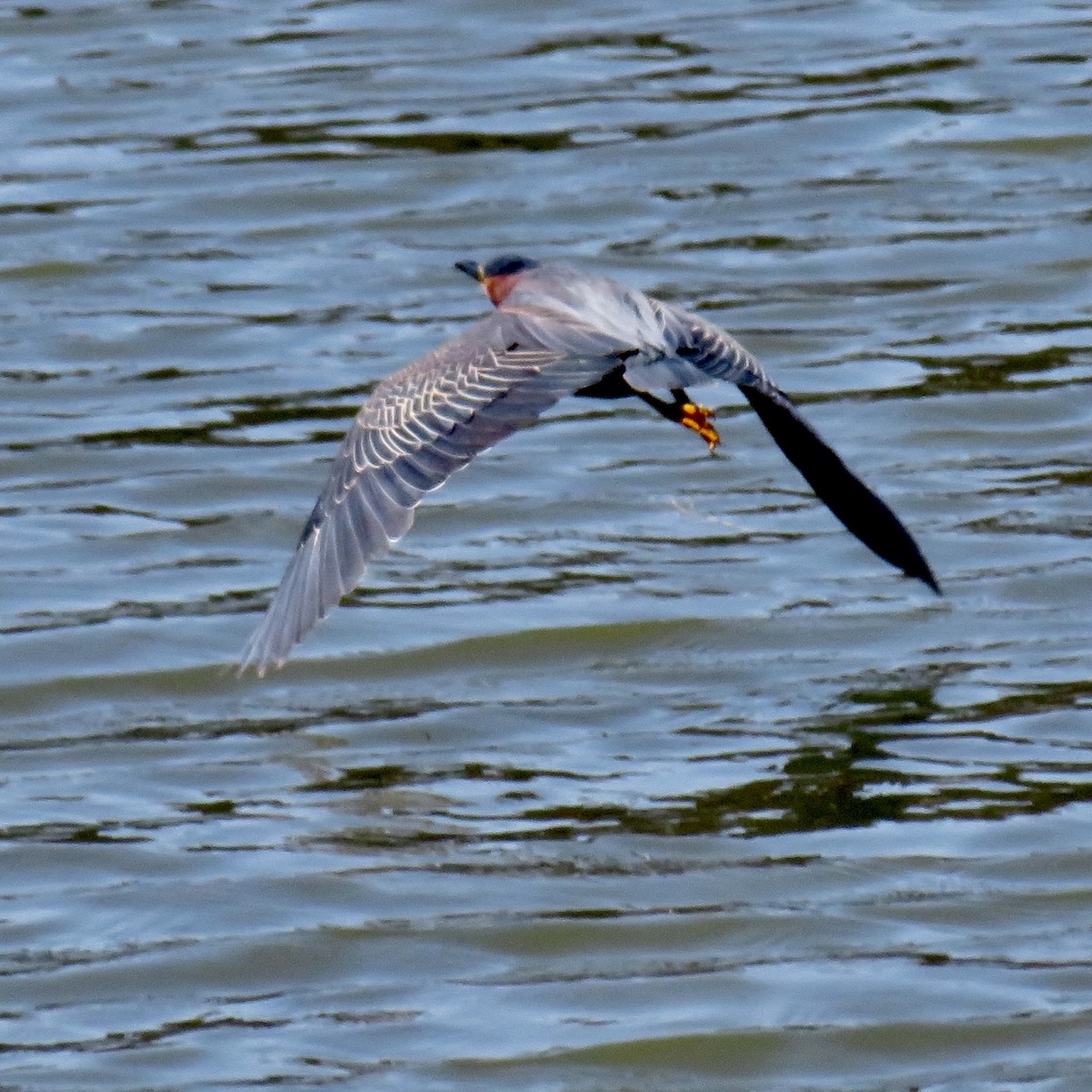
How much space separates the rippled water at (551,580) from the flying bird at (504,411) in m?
0.44

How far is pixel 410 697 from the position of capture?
7.27m

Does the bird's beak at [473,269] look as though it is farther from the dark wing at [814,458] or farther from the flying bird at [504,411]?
the dark wing at [814,458]

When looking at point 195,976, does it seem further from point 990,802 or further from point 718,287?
point 718,287

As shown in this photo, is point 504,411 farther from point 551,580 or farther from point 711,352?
point 551,580

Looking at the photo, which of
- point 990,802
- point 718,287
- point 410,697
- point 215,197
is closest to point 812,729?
point 990,802

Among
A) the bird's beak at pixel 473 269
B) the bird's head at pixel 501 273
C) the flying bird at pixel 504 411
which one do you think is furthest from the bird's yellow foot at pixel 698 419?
the bird's beak at pixel 473 269

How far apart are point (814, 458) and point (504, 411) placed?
1.11m

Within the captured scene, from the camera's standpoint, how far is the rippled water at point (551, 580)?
5.59 m

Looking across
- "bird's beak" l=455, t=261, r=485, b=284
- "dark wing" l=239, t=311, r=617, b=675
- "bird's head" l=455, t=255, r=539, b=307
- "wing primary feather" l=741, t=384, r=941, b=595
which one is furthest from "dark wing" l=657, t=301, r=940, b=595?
"bird's beak" l=455, t=261, r=485, b=284

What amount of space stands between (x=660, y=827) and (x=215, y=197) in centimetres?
593

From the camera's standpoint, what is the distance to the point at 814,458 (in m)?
7.42

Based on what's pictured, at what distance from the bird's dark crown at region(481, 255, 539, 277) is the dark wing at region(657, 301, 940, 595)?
2.35 ft

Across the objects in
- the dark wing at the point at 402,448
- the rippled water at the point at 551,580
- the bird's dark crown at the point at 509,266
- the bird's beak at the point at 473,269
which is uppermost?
the bird's dark crown at the point at 509,266

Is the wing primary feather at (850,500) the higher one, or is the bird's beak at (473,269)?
the bird's beak at (473,269)
